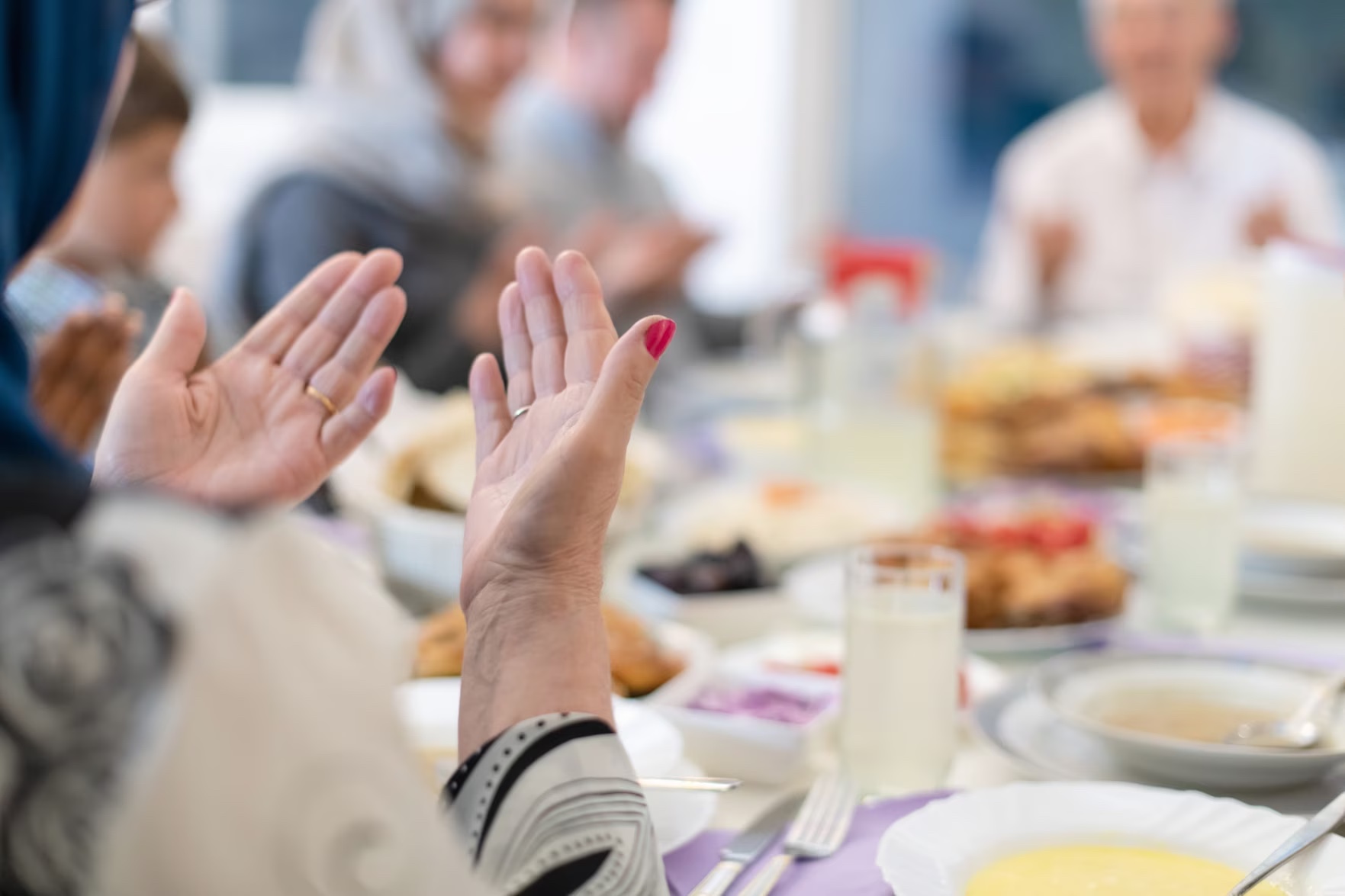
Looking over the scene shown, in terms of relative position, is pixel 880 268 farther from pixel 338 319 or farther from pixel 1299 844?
pixel 1299 844

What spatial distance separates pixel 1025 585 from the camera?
4.09 feet

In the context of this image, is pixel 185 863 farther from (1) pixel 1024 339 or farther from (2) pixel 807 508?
(1) pixel 1024 339

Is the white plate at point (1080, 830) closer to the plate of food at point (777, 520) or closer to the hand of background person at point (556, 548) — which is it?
the hand of background person at point (556, 548)

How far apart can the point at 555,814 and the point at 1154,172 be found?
3944 millimetres

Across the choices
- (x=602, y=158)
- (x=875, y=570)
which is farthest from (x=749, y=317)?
(x=875, y=570)

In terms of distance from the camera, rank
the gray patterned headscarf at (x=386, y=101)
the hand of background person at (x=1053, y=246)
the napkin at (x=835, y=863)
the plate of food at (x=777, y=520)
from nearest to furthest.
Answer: the napkin at (x=835, y=863) → the plate of food at (x=777, y=520) → the gray patterned headscarf at (x=386, y=101) → the hand of background person at (x=1053, y=246)

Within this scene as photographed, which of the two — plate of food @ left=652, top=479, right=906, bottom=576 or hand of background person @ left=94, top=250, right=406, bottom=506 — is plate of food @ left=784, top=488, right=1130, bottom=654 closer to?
plate of food @ left=652, top=479, right=906, bottom=576

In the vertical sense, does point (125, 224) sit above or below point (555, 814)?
above

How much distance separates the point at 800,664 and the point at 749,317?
6.11ft

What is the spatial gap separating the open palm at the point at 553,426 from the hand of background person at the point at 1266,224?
243 centimetres

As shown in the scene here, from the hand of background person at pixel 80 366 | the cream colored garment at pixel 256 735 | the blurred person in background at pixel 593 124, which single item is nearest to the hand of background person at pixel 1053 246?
the blurred person in background at pixel 593 124

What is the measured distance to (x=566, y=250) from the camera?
826 mm

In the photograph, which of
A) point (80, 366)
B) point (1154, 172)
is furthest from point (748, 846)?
point (1154, 172)

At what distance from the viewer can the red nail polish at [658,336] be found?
0.72m
